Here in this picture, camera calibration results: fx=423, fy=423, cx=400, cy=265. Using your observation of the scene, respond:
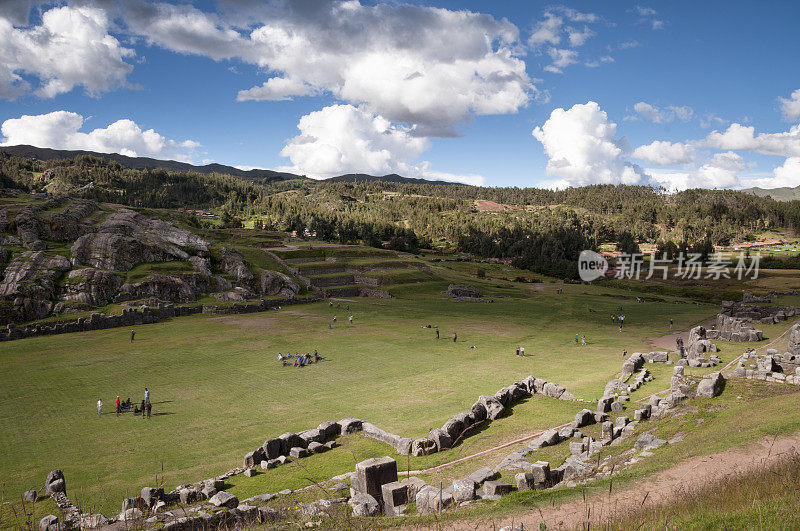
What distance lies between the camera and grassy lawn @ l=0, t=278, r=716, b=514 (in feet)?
69.3

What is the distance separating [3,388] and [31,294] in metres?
29.9

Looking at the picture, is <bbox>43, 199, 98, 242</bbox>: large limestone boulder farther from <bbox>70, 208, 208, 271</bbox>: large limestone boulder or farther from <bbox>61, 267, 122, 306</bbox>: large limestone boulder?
<bbox>61, 267, 122, 306</bbox>: large limestone boulder

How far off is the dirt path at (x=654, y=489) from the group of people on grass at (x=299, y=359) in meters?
29.1

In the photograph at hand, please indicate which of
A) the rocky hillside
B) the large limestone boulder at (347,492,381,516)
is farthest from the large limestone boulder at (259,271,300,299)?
the large limestone boulder at (347,492,381,516)

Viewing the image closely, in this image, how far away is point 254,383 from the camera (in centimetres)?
3366

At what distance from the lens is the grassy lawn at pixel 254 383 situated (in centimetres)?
2112

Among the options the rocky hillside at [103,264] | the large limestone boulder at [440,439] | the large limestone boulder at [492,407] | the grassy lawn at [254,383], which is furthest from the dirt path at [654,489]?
the rocky hillside at [103,264]

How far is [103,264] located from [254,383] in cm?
4953

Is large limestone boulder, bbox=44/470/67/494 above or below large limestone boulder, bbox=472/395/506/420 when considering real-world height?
below

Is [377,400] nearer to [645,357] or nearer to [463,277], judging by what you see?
[645,357]

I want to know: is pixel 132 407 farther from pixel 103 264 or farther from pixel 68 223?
pixel 68 223

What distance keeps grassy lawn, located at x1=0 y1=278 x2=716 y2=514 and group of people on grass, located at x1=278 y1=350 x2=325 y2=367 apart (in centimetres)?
118

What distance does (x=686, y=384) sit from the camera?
942 inches

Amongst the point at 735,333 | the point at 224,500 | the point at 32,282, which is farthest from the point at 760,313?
the point at 32,282
